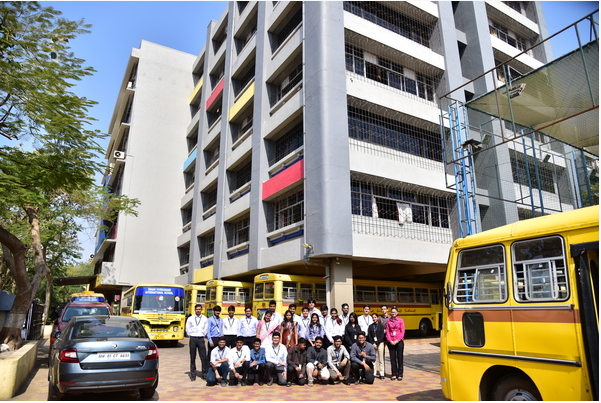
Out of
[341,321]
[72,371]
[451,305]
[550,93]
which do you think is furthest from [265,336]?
[550,93]

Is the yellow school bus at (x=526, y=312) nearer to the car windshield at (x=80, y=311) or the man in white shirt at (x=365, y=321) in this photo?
the man in white shirt at (x=365, y=321)

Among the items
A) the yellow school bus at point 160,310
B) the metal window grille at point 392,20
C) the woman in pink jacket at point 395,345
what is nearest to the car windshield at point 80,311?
the yellow school bus at point 160,310

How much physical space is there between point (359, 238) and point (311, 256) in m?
2.00

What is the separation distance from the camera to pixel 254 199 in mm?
20391

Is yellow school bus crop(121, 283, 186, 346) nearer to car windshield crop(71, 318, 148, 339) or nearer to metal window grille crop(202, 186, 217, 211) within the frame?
car windshield crop(71, 318, 148, 339)

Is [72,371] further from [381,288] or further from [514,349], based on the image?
[381,288]

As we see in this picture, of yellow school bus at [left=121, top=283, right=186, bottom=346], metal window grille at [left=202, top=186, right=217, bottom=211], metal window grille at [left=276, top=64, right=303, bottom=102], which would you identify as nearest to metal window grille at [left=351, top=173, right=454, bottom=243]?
metal window grille at [left=276, top=64, right=303, bottom=102]

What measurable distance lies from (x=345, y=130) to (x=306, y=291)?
6.72 metres

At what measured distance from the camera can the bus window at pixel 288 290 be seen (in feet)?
53.7

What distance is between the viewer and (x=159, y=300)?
16.6 m

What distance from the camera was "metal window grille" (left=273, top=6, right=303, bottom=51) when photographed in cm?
2048

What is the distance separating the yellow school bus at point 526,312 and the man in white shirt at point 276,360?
408 centimetres

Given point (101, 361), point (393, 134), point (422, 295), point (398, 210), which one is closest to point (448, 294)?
point (101, 361)

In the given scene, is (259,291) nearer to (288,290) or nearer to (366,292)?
(288,290)
